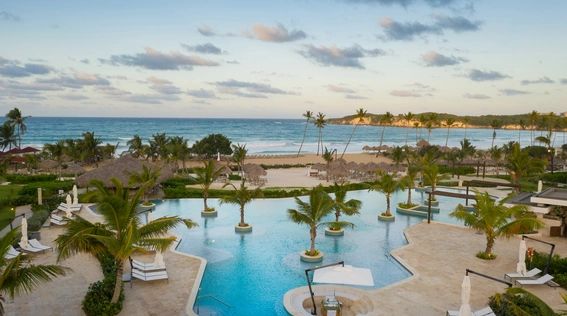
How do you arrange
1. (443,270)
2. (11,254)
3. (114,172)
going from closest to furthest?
(11,254), (443,270), (114,172)

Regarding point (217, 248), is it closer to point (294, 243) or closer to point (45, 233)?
point (294, 243)

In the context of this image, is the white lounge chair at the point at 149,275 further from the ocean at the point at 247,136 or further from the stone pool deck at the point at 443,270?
the ocean at the point at 247,136

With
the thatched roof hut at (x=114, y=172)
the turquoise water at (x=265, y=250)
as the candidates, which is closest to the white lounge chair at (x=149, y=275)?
the turquoise water at (x=265, y=250)

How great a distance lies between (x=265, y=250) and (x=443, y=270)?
22.2ft

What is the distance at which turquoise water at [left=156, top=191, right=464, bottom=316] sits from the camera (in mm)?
13086

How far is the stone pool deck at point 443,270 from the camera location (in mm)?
12055

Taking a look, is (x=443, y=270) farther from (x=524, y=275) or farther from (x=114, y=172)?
(x=114, y=172)

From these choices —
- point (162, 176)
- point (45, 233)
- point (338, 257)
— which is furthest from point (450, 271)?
point (162, 176)

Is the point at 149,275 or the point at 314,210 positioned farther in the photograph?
the point at 314,210

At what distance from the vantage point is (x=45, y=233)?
757 inches

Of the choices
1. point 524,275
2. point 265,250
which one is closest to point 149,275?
point 265,250

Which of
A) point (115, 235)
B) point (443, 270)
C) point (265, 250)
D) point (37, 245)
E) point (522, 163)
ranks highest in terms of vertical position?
point (522, 163)

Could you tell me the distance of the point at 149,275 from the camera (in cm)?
1323

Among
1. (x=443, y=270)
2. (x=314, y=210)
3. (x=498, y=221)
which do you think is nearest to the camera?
(x=443, y=270)
